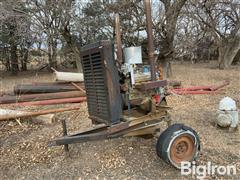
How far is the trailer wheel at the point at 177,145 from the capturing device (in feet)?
9.25

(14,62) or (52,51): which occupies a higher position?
(52,51)

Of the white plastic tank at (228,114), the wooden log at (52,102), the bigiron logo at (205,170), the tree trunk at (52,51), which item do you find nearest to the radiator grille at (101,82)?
the bigiron logo at (205,170)

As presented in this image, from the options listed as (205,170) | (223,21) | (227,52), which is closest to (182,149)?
(205,170)

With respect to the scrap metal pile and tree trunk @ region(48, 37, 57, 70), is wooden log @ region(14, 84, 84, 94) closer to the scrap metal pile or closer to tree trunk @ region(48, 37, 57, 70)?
the scrap metal pile

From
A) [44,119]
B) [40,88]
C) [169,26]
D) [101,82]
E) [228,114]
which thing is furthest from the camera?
[169,26]

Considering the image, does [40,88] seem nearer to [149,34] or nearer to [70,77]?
[70,77]

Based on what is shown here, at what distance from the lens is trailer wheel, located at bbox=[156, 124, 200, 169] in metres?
2.82

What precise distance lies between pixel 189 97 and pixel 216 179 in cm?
337

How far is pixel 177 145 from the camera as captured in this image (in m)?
2.92

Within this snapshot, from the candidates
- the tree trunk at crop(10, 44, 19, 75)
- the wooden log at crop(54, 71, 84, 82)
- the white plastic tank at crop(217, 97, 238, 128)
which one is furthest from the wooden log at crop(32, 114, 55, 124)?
the tree trunk at crop(10, 44, 19, 75)

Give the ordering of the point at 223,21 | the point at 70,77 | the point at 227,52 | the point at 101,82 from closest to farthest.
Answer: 1. the point at 101,82
2. the point at 70,77
3. the point at 227,52
4. the point at 223,21

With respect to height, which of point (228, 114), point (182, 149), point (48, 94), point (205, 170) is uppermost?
point (48, 94)

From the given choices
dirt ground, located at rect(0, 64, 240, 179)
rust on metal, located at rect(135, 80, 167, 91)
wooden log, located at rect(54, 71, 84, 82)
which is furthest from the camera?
wooden log, located at rect(54, 71, 84, 82)

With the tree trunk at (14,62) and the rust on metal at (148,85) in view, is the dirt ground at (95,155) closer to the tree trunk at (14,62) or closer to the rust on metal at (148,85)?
the rust on metal at (148,85)
